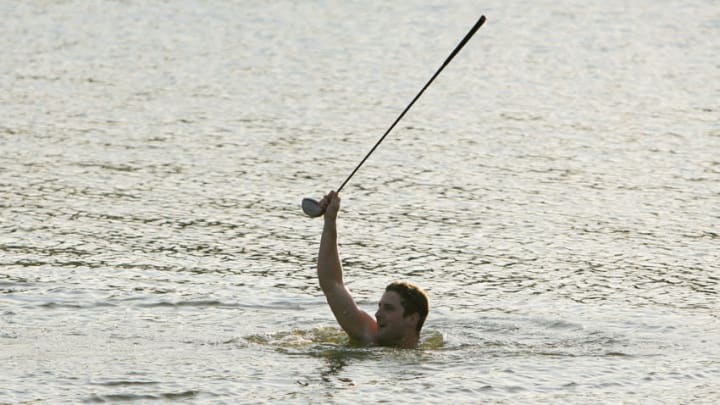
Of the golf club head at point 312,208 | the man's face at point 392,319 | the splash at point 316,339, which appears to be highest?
the golf club head at point 312,208

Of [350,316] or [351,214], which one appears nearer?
[350,316]

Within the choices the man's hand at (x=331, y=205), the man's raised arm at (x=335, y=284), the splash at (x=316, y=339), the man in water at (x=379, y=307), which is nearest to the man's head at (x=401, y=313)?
the man in water at (x=379, y=307)

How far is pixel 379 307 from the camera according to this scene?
1123 centimetres

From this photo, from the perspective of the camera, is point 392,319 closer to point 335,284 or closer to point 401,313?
point 401,313

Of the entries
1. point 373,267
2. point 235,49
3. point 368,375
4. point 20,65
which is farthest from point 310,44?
point 368,375

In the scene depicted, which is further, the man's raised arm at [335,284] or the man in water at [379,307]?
the man in water at [379,307]

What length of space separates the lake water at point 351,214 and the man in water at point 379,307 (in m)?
0.17

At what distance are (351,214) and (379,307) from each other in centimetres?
471

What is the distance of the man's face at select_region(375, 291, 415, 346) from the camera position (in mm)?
11148

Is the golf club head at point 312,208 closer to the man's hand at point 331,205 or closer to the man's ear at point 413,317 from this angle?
the man's hand at point 331,205

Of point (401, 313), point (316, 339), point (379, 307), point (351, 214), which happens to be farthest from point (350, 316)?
point (351, 214)

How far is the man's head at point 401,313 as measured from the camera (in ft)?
36.4

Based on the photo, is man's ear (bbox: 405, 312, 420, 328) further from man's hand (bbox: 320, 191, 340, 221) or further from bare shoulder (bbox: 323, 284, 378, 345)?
man's hand (bbox: 320, 191, 340, 221)

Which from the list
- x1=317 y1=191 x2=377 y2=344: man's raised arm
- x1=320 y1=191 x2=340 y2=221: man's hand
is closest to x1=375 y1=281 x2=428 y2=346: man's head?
x1=317 y1=191 x2=377 y2=344: man's raised arm
